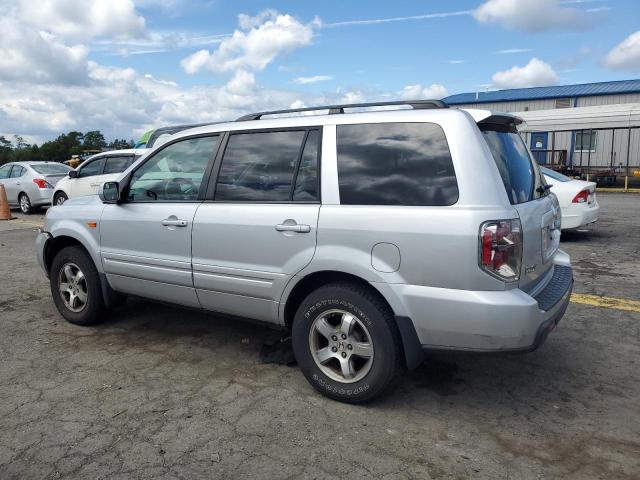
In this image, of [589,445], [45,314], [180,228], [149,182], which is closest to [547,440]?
[589,445]

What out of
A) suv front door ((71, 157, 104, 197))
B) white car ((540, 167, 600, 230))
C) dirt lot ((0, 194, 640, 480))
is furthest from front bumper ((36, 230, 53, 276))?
suv front door ((71, 157, 104, 197))

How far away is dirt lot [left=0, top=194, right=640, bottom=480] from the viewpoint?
2715 mm

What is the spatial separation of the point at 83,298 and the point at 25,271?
3.06m

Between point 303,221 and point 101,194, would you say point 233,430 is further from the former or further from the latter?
point 101,194

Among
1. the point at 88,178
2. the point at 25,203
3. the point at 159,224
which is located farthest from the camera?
the point at 25,203

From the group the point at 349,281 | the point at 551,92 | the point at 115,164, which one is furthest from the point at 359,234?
the point at 551,92

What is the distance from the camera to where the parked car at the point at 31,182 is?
14.4 meters

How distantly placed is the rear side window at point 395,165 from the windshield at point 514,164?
0.35 meters

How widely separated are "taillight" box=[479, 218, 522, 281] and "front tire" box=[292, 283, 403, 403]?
0.66 meters

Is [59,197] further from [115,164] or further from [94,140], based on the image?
[94,140]

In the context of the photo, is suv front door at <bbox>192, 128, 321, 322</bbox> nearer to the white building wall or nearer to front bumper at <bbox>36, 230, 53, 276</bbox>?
front bumper at <bbox>36, 230, 53, 276</bbox>

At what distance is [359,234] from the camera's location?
10.2ft

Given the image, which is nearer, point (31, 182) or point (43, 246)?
point (43, 246)

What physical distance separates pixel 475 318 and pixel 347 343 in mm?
818
